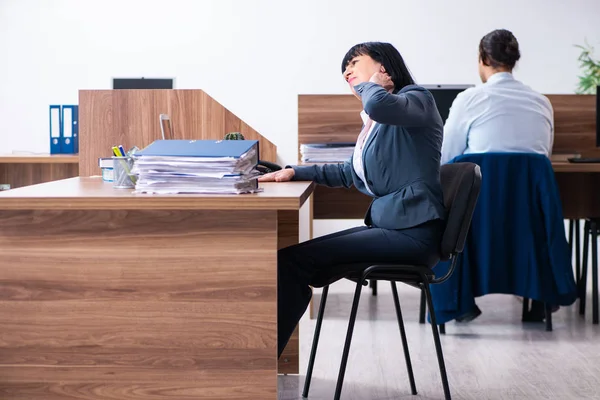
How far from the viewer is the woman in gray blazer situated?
2.07 meters

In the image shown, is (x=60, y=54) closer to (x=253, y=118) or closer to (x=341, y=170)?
(x=253, y=118)

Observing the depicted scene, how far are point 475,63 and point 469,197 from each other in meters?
4.15

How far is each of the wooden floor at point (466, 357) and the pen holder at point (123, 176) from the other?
892 mm

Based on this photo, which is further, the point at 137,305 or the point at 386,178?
the point at 386,178

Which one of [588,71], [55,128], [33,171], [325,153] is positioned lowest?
[33,171]

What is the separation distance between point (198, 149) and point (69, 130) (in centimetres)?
284

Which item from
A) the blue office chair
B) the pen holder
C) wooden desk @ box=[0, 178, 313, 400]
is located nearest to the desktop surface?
wooden desk @ box=[0, 178, 313, 400]

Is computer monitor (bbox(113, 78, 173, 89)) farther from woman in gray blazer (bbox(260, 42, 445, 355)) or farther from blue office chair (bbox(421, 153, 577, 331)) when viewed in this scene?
woman in gray blazer (bbox(260, 42, 445, 355))

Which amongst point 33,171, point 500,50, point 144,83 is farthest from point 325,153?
point 33,171

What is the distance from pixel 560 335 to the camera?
3.34 meters

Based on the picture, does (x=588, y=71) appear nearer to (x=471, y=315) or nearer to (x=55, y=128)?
(x=471, y=315)

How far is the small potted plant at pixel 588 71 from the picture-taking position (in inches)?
228

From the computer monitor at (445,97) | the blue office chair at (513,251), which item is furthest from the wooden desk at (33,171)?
the blue office chair at (513,251)

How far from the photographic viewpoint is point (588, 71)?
19.8 ft
